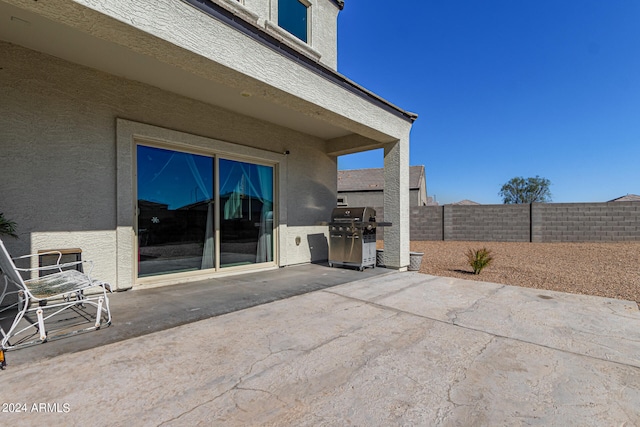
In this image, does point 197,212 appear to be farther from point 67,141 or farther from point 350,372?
point 350,372

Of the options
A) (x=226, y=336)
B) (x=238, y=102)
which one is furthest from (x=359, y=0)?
(x=226, y=336)

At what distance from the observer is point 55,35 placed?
136 inches

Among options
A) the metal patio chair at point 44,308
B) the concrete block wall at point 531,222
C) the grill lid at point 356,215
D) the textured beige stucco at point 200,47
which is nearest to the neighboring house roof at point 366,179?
the concrete block wall at point 531,222

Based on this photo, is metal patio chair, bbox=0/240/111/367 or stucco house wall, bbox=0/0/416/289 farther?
stucco house wall, bbox=0/0/416/289

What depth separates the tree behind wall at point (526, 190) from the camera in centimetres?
5006

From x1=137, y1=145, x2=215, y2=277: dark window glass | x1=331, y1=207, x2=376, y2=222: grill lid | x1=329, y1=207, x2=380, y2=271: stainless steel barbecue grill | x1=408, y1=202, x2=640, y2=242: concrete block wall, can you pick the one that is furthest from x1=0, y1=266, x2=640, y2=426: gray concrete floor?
x1=408, y1=202, x2=640, y2=242: concrete block wall

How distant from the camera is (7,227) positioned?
3535mm

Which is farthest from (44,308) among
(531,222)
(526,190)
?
(526,190)

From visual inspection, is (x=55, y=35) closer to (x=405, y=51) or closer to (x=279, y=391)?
(x=279, y=391)

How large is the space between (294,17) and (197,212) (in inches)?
211

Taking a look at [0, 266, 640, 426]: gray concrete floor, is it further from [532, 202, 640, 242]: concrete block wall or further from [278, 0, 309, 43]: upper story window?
[532, 202, 640, 242]: concrete block wall

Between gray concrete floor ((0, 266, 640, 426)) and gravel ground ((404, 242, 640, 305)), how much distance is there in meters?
1.81

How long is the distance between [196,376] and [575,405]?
2.58 m

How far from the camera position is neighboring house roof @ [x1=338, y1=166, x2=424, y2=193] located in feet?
84.8
